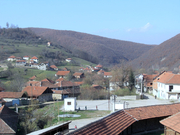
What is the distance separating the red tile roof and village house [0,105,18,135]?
10.2 metres

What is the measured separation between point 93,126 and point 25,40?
13306 cm

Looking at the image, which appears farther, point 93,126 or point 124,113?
point 124,113

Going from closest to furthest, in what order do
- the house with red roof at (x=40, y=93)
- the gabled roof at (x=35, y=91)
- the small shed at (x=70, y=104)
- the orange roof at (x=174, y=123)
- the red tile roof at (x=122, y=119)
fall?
the red tile roof at (x=122, y=119)
the orange roof at (x=174, y=123)
the small shed at (x=70, y=104)
the house with red roof at (x=40, y=93)
the gabled roof at (x=35, y=91)

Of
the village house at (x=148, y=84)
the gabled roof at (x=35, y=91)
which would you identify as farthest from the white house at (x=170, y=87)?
the gabled roof at (x=35, y=91)

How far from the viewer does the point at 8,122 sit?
20.7 meters

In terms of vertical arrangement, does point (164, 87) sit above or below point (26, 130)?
above

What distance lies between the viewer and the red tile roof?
375 inches

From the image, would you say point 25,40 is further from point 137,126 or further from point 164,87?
point 137,126

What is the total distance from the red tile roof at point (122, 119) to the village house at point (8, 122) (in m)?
10.2

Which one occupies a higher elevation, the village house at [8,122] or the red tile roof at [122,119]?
the red tile roof at [122,119]

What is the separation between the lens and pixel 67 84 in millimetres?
49531

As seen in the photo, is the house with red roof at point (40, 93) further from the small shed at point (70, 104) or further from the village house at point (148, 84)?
the village house at point (148, 84)

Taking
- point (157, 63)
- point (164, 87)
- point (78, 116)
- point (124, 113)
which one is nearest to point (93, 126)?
point (124, 113)

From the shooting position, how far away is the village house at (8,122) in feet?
61.6
